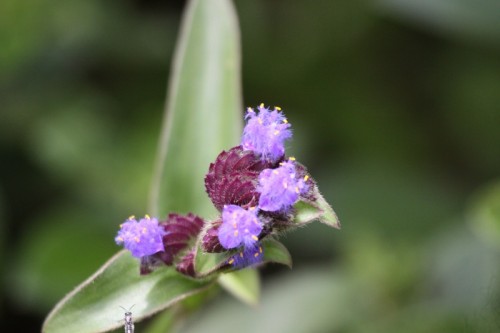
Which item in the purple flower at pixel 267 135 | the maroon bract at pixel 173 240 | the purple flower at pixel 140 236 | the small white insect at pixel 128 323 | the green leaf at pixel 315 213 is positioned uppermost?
the purple flower at pixel 267 135

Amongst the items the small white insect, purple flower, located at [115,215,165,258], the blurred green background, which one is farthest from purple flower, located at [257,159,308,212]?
the blurred green background

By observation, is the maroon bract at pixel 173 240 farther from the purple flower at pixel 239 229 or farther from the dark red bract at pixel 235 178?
the purple flower at pixel 239 229

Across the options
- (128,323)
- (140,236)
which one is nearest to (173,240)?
(140,236)

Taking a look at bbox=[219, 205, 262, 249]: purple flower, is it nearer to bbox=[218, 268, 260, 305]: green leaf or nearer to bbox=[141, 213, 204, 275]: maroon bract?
bbox=[141, 213, 204, 275]: maroon bract

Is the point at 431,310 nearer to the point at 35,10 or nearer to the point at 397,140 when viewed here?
the point at 397,140

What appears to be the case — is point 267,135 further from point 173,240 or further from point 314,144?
point 314,144

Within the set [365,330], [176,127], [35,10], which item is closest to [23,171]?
[35,10]

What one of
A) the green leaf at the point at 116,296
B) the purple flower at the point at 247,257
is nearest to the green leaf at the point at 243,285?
the green leaf at the point at 116,296
